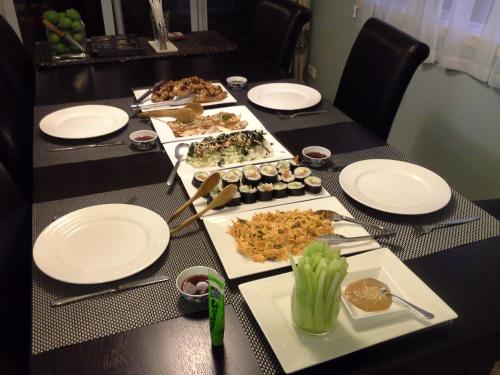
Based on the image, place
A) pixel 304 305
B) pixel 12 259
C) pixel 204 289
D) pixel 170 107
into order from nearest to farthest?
1. pixel 304 305
2. pixel 204 289
3. pixel 12 259
4. pixel 170 107

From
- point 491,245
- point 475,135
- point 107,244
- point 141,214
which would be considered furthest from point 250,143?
point 475,135

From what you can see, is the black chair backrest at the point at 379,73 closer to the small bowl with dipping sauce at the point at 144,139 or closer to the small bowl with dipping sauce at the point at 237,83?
the small bowl with dipping sauce at the point at 237,83

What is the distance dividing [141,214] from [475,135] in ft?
5.52

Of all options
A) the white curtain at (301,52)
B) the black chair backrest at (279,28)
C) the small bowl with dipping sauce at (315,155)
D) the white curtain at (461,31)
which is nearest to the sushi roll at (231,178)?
the small bowl with dipping sauce at (315,155)

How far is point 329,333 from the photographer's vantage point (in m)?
0.73

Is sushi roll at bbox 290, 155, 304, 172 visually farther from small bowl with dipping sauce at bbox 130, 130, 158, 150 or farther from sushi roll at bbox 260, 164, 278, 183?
small bowl with dipping sauce at bbox 130, 130, 158, 150

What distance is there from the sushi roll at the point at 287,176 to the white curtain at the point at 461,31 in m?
1.24

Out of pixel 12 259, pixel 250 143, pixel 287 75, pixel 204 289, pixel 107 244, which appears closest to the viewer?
pixel 204 289

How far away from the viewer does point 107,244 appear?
0.93 m

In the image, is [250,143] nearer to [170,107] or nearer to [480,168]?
[170,107]

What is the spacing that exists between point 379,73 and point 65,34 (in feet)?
4.84

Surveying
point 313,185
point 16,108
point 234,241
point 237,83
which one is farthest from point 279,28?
point 234,241

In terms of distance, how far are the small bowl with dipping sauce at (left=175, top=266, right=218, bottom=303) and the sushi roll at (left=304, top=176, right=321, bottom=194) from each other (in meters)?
0.40

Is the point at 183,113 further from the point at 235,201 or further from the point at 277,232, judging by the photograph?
the point at 277,232
